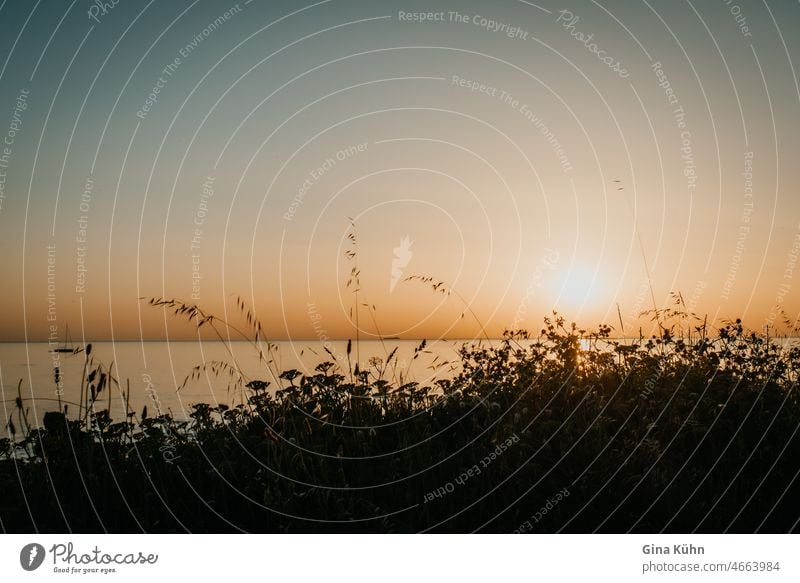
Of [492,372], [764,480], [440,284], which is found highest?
[440,284]

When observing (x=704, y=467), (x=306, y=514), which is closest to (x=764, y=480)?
(x=704, y=467)

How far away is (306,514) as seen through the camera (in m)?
3.80

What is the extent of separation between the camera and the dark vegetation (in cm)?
383

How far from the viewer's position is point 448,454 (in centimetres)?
442

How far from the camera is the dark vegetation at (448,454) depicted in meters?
3.83
